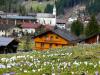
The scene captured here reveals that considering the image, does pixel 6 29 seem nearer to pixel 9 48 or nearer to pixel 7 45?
pixel 9 48

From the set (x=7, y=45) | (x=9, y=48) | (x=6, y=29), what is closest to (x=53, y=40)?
(x=9, y=48)

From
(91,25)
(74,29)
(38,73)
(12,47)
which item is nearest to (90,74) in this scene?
(38,73)

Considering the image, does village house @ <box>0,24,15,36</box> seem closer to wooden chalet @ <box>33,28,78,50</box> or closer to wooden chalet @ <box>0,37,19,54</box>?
wooden chalet @ <box>33,28,78,50</box>

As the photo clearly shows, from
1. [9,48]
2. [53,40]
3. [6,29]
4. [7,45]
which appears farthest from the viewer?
[6,29]

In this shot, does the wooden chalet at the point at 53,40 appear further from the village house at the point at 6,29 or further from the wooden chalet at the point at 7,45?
the village house at the point at 6,29

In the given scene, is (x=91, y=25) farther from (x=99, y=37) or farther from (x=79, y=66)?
(x=79, y=66)

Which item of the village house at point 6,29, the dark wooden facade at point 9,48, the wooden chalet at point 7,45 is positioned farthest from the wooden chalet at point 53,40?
the village house at point 6,29

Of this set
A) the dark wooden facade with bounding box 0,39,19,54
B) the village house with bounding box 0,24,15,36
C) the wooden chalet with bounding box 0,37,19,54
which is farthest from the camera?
the village house with bounding box 0,24,15,36

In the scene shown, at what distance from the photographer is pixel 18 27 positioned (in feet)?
569

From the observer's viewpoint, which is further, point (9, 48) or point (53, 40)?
point (53, 40)

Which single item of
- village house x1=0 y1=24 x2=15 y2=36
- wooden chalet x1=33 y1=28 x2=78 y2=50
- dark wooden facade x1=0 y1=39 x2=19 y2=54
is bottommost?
village house x1=0 y1=24 x2=15 y2=36

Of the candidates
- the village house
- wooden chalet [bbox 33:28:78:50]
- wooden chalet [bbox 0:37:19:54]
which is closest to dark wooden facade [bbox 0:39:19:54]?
wooden chalet [bbox 0:37:19:54]

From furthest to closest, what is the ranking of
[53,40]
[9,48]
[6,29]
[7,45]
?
[6,29]
[53,40]
[9,48]
[7,45]

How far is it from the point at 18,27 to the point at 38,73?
529 ft
